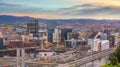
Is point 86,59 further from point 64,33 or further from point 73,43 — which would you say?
point 64,33

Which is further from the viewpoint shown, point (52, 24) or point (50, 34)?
point (52, 24)

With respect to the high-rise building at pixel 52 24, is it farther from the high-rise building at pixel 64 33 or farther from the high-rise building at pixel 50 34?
the high-rise building at pixel 64 33

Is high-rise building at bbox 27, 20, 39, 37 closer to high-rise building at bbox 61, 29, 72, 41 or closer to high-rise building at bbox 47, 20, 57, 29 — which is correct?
high-rise building at bbox 47, 20, 57, 29

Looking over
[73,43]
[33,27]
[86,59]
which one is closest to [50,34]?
[33,27]

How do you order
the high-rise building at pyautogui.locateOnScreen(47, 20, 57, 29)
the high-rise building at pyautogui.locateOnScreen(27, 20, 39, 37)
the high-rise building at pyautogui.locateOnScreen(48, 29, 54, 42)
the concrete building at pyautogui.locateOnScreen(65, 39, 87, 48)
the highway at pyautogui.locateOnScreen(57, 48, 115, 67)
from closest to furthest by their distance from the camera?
the highway at pyautogui.locateOnScreen(57, 48, 115, 67), the high-rise building at pyautogui.locateOnScreen(27, 20, 39, 37), the concrete building at pyautogui.locateOnScreen(65, 39, 87, 48), the high-rise building at pyautogui.locateOnScreen(48, 29, 54, 42), the high-rise building at pyautogui.locateOnScreen(47, 20, 57, 29)

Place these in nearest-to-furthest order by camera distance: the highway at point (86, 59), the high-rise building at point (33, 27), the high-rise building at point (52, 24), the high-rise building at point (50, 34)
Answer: the highway at point (86, 59) → the high-rise building at point (33, 27) → the high-rise building at point (50, 34) → the high-rise building at point (52, 24)

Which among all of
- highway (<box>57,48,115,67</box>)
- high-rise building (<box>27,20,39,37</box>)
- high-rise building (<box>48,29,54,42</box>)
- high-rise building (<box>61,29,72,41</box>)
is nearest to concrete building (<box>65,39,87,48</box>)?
high-rise building (<box>61,29,72,41</box>)

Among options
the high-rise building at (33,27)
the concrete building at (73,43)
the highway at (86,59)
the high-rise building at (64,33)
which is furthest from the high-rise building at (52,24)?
the highway at (86,59)

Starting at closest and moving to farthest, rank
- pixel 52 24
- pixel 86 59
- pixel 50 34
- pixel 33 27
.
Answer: pixel 86 59
pixel 33 27
pixel 50 34
pixel 52 24

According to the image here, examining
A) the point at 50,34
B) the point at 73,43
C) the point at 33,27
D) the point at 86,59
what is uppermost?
the point at 33,27
